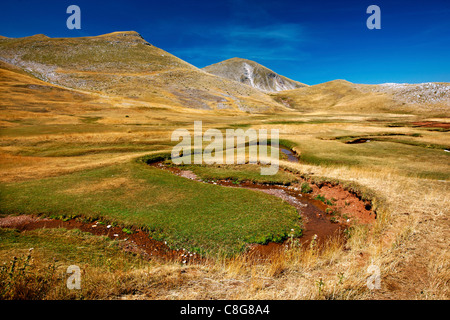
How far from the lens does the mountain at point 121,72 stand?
126938 millimetres

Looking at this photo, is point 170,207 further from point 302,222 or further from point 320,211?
point 320,211

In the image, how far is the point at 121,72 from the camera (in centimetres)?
14812

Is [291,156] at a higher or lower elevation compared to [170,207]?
higher

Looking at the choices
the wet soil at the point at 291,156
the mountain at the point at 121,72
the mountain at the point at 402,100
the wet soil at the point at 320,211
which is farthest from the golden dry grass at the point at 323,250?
the mountain at the point at 402,100

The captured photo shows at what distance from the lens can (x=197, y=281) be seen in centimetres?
748

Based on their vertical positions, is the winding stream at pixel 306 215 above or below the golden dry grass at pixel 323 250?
below

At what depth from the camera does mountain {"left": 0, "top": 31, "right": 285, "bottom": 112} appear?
126938mm

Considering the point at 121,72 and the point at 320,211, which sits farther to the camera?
the point at 121,72

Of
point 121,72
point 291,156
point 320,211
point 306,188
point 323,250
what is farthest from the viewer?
point 121,72

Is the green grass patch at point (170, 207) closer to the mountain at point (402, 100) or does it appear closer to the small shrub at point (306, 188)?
the small shrub at point (306, 188)

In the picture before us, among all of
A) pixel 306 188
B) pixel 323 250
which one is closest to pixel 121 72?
pixel 306 188

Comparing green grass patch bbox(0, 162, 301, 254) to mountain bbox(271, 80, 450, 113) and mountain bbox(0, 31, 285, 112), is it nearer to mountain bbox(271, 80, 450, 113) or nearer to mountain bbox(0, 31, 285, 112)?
mountain bbox(0, 31, 285, 112)

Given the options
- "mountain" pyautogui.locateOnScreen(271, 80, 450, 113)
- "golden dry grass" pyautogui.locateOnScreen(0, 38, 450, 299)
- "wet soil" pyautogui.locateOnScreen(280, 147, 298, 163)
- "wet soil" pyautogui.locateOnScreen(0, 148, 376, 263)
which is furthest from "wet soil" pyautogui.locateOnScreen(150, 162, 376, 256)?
"mountain" pyautogui.locateOnScreen(271, 80, 450, 113)

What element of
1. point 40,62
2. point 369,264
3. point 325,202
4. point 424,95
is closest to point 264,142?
point 325,202
